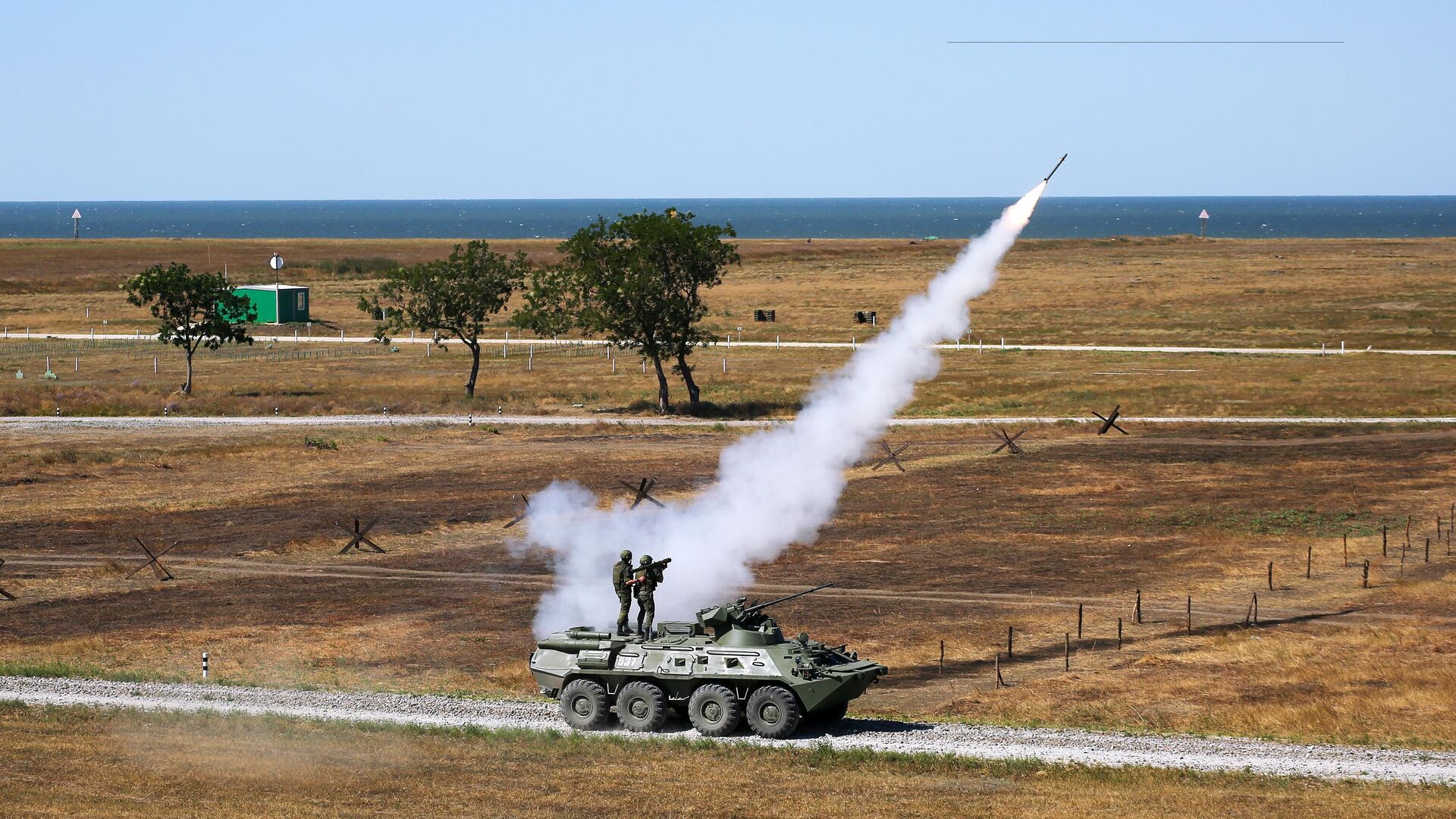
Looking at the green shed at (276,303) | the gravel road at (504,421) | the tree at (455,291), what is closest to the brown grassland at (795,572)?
the gravel road at (504,421)

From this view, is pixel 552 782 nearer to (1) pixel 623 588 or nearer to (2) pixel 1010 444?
(1) pixel 623 588

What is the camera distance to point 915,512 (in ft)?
197

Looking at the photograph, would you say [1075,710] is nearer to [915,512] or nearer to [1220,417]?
[915,512]

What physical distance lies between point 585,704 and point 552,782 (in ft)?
14.4

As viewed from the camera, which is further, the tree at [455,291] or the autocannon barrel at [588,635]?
the tree at [455,291]

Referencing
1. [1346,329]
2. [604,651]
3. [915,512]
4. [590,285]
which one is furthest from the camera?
[1346,329]

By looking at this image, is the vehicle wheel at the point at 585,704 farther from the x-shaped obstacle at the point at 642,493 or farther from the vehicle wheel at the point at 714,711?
the x-shaped obstacle at the point at 642,493

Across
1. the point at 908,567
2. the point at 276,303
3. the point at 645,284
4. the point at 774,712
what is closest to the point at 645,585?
the point at 774,712

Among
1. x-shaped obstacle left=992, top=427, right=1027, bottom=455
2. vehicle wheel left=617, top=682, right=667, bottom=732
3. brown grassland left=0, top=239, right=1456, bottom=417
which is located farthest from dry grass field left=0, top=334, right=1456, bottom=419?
vehicle wheel left=617, top=682, right=667, bottom=732

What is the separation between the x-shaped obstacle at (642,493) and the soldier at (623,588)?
972 inches

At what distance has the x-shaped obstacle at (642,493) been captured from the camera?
59500 mm

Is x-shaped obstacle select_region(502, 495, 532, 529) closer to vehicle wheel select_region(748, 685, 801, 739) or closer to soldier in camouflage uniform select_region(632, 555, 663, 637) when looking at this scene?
soldier in camouflage uniform select_region(632, 555, 663, 637)

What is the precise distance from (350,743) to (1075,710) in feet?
48.0

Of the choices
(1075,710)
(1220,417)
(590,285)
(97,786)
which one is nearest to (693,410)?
(590,285)
